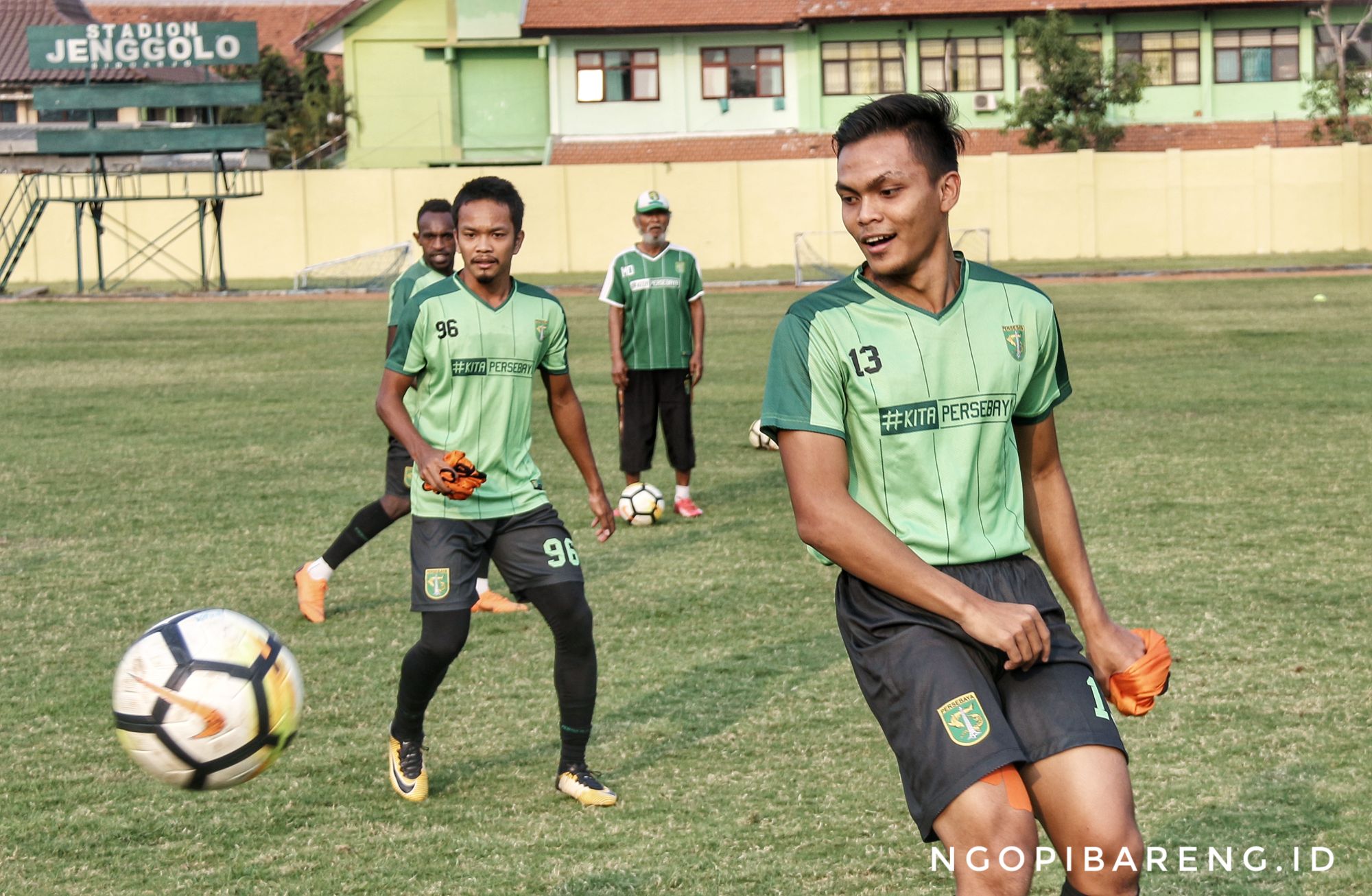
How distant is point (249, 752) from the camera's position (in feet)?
13.8

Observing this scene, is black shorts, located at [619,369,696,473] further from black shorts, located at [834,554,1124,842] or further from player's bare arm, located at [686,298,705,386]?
black shorts, located at [834,554,1124,842]

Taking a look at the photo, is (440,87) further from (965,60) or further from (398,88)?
(965,60)

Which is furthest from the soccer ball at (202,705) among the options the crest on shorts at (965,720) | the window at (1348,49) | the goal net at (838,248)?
the window at (1348,49)

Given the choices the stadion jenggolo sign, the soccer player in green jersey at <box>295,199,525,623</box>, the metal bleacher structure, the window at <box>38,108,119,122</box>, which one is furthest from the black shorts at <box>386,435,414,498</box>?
the window at <box>38,108,119,122</box>

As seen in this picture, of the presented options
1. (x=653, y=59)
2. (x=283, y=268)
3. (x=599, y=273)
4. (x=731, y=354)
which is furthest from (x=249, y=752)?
(x=653, y=59)

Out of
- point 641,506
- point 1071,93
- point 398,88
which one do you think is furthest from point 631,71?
point 641,506

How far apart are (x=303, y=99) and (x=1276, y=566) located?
5573 cm

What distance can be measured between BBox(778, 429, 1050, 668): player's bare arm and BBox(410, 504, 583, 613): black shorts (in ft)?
7.27

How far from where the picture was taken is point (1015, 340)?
3.71 metres

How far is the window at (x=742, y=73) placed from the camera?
5438cm

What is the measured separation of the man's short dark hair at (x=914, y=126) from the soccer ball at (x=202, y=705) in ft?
6.92

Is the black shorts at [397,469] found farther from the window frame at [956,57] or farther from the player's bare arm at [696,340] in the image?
the window frame at [956,57]

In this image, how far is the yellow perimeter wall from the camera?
1751 inches

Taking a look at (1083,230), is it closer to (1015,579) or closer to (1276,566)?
Result: (1276,566)
